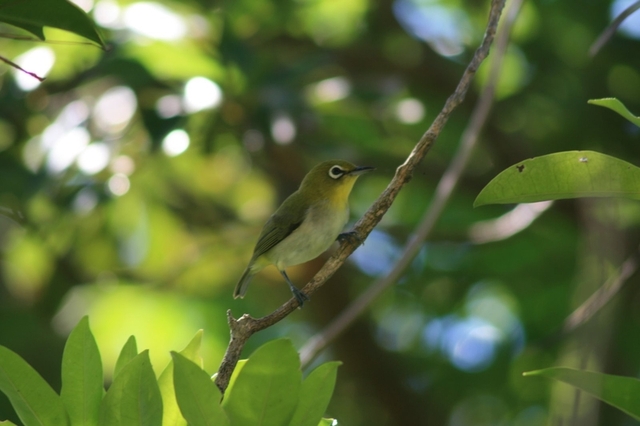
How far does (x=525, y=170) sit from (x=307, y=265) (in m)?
3.81

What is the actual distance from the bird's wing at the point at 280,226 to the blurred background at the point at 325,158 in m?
0.48

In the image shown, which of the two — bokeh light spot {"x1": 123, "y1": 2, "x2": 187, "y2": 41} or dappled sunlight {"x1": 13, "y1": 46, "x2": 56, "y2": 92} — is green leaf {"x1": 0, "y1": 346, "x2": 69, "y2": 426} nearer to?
dappled sunlight {"x1": 13, "y1": 46, "x2": 56, "y2": 92}

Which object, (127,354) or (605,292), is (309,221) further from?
(127,354)

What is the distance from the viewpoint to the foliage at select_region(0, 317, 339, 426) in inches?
66.5

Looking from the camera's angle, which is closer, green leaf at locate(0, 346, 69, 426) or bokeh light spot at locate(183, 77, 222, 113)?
green leaf at locate(0, 346, 69, 426)

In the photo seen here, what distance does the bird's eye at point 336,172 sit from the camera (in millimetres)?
4627

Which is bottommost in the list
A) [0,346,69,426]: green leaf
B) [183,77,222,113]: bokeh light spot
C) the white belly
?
[0,346,69,426]: green leaf

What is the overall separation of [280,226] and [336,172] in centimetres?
49

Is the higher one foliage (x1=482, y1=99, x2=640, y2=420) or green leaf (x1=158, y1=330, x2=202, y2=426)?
foliage (x1=482, y1=99, x2=640, y2=420)

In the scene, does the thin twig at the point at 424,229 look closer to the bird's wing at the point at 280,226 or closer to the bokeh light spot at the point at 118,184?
the bird's wing at the point at 280,226

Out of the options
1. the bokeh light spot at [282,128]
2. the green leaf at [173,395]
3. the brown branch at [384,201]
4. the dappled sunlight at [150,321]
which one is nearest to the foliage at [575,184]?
the brown branch at [384,201]

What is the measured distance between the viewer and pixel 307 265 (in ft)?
18.4

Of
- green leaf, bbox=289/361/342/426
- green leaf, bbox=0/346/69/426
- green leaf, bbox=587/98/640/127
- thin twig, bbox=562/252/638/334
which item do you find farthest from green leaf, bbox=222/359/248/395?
thin twig, bbox=562/252/638/334

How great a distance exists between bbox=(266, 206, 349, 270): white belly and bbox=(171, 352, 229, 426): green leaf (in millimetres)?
2658
